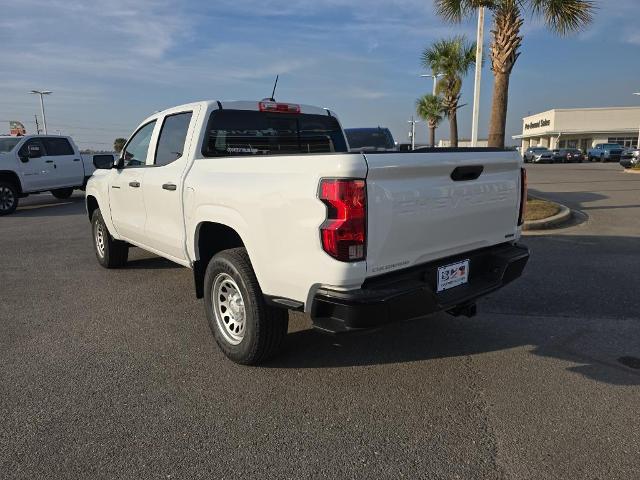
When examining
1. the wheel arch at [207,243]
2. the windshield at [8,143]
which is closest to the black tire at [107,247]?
the wheel arch at [207,243]

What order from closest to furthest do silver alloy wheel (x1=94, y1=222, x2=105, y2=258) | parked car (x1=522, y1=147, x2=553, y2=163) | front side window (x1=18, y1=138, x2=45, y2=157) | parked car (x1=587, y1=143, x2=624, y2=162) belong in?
silver alloy wheel (x1=94, y1=222, x2=105, y2=258) < front side window (x1=18, y1=138, x2=45, y2=157) < parked car (x1=587, y1=143, x2=624, y2=162) < parked car (x1=522, y1=147, x2=553, y2=163)

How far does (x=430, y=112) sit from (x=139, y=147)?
33022 millimetres

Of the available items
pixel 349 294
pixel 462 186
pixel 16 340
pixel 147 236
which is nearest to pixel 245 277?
pixel 349 294

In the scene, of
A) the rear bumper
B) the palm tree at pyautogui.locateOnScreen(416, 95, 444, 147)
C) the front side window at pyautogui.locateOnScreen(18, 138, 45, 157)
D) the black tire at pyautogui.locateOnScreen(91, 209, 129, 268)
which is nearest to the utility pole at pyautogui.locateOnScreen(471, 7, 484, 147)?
the black tire at pyautogui.locateOnScreen(91, 209, 129, 268)

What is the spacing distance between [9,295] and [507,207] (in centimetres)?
540

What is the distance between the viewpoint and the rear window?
169 inches

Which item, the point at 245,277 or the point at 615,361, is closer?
the point at 245,277

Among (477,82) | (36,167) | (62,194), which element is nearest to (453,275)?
(477,82)

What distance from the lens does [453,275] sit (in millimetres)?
3357

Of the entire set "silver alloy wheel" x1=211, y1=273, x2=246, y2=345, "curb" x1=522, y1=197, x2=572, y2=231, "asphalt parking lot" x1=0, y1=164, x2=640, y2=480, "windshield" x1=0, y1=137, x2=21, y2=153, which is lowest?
"asphalt parking lot" x1=0, y1=164, x2=640, y2=480

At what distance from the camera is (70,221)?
36.9 feet

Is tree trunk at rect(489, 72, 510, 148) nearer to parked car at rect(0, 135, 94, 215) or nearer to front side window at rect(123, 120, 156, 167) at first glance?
front side window at rect(123, 120, 156, 167)

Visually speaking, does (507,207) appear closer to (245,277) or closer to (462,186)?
(462,186)

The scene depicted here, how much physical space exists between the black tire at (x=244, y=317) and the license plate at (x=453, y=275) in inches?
44.2
